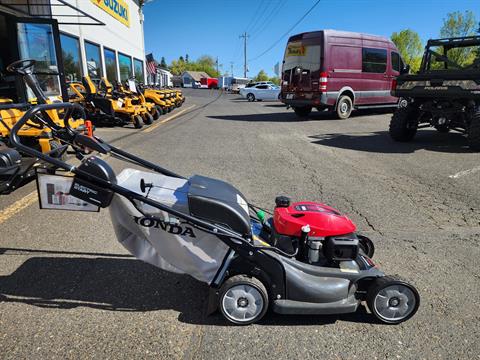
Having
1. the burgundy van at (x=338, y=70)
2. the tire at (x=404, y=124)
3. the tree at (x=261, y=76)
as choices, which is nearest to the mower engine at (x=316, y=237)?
the tire at (x=404, y=124)

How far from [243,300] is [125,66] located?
23851mm

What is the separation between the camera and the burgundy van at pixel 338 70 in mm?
12180

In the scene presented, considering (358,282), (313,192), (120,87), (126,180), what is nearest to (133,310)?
(126,180)

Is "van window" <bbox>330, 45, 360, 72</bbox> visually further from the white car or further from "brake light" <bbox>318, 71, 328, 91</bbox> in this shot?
the white car

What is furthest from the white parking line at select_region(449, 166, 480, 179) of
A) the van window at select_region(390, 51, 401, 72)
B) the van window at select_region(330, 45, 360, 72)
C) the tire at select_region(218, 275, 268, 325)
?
the van window at select_region(390, 51, 401, 72)

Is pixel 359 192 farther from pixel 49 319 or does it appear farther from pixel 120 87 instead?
pixel 120 87

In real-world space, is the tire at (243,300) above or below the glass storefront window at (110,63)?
below

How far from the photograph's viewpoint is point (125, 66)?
2356 cm

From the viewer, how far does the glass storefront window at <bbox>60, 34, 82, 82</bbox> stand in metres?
14.0

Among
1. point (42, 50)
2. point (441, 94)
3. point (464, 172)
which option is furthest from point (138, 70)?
point (464, 172)

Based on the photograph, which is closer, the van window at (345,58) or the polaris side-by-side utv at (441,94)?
the polaris side-by-side utv at (441,94)

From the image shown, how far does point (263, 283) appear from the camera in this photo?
2363 mm

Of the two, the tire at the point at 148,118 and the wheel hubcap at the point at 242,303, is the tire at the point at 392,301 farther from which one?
the tire at the point at 148,118

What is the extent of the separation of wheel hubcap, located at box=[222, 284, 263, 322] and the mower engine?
373mm
